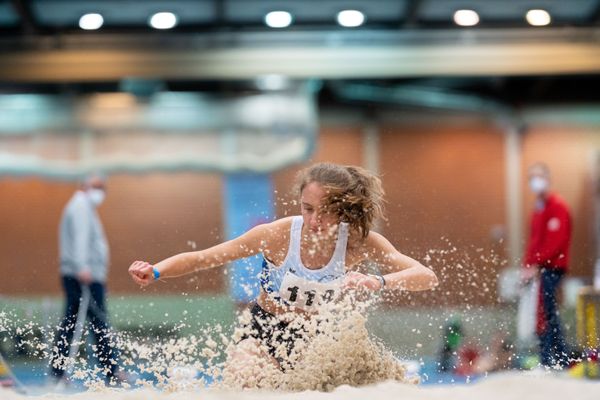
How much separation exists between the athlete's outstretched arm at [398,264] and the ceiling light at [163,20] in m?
4.16

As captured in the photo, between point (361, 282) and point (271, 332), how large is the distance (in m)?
0.52

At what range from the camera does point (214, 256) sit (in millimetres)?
3275

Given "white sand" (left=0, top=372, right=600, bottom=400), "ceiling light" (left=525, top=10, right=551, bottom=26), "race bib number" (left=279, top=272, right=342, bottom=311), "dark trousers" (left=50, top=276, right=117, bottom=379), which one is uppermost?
"ceiling light" (left=525, top=10, right=551, bottom=26)

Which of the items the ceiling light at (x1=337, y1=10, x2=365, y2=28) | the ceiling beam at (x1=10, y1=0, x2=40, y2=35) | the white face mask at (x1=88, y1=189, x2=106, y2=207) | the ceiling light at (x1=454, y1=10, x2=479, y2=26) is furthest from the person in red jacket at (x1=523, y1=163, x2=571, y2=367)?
the ceiling beam at (x1=10, y1=0, x2=40, y2=35)

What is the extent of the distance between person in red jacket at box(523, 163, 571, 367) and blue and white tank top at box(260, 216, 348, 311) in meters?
1.46

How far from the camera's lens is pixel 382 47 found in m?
7.52

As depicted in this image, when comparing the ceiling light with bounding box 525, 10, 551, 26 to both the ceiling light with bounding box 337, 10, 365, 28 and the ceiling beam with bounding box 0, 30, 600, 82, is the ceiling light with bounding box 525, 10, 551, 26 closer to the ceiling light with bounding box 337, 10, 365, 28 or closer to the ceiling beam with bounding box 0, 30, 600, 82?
the ceiling beam with bounding box 0, 30, 600, 82

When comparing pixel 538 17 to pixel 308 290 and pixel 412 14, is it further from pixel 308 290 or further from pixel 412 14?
pixel 308 290

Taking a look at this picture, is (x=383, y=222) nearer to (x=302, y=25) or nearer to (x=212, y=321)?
(x=212, y=321)

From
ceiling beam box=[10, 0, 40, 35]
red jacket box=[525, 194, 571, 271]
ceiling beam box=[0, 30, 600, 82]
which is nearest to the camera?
red jacket box=[525, 194, 571, 271]

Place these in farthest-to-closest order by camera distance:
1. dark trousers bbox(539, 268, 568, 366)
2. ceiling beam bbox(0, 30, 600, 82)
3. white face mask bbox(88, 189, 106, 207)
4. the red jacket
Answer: ceiling beam bbox(0, 30, 600, 82) → white face mask bbox(88, 189, 106, 207) → the red jacket → dark trousers bbox(539, 268, 568, 366)

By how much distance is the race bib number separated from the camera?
323 centimetres

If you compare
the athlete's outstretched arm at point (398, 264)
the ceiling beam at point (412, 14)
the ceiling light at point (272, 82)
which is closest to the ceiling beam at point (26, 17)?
the ceiling light at point (272, 82)

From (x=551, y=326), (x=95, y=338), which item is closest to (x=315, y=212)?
(x=95, y=338)
